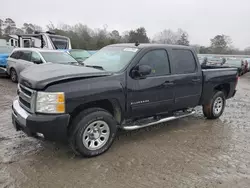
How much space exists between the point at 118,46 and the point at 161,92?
4.45 feet

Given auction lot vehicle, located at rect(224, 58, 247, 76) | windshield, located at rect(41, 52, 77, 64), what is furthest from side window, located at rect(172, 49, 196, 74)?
auction lot vehicle, located at rect(224, 58, 247, 76)

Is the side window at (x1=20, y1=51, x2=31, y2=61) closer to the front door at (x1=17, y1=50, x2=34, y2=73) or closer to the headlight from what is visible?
the front door at (x1=17, y1=50, x2=34, y2=73)

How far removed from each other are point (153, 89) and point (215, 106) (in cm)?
258

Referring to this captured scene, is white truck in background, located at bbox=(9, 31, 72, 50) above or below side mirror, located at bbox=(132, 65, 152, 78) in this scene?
above

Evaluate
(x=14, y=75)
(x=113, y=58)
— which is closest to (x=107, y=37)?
(x=14, y=75)

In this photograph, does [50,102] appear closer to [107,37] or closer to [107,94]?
[107,94]

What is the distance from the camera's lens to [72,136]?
11.6 feet

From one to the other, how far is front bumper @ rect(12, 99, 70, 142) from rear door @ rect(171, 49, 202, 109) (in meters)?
2.48

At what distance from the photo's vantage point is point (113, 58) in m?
4.55

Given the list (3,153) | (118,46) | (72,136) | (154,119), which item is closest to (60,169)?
(72,136)

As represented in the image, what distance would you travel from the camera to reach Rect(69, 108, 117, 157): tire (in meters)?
3.55

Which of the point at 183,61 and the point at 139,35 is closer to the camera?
the point at 183,61

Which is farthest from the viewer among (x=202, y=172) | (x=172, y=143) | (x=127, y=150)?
(x=172, y=143)

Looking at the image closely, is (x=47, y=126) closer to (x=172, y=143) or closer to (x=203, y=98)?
(x=172, y=143)
